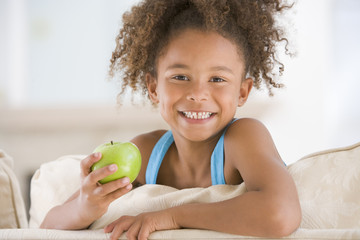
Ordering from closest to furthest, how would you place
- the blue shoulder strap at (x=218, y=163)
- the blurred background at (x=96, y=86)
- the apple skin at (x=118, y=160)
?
the apple skin at (x=118, y=160) < the blue shoulder strap at (x=218, y=163) < the blurred background at (x=96, y=86)

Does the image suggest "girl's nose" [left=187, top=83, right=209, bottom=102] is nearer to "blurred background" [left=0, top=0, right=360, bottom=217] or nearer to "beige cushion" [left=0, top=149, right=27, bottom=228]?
"beige cushion" [left=0, top=149, right=27, bottom=228]

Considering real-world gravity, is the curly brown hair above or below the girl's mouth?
above

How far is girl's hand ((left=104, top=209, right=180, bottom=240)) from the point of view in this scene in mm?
993

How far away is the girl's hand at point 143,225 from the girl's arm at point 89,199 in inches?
2.7

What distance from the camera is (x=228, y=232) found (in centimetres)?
95

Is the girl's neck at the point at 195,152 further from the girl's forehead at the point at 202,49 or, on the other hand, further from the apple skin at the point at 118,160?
the apple skin at the point at 118,160

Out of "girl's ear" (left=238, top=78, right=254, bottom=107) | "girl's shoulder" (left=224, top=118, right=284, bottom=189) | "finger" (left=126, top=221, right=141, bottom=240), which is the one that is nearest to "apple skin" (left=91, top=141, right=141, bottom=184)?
"finger" (left=126, top=221, right=141, bottom=240)

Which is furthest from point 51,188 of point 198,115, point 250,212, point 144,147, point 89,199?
point 250,212

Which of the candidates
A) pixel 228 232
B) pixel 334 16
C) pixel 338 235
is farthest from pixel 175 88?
pixel 334 16

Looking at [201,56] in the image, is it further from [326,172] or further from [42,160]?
[42,160]

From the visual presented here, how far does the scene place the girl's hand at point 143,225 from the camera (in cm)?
99

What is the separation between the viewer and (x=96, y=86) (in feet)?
11.8

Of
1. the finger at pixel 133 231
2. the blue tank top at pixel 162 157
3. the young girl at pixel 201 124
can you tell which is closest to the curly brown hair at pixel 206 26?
the young girl at pixel 201 124

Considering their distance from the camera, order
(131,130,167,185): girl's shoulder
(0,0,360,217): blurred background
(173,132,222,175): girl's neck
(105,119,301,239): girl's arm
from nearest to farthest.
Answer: (105,119,301,239): girl's arm, (173,132,222,175): girl's neck, (131,130,167,185): girl's shoulder, (0,0,360,217): blurred background
